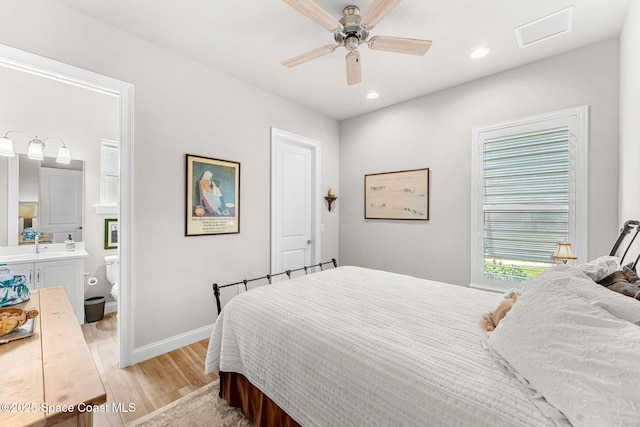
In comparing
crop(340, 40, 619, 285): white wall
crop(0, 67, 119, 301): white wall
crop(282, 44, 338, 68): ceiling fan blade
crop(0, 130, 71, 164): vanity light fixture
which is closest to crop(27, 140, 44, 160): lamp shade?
crop(0, 130, 71, 164): vanity light fixture

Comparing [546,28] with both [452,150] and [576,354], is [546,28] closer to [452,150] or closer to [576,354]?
[452,150]

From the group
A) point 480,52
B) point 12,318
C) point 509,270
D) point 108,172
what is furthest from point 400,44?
point 108,172

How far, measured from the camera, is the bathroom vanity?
274 cm

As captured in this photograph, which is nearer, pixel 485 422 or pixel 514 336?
pixel 485 422

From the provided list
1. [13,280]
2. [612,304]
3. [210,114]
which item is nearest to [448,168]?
[612,304]

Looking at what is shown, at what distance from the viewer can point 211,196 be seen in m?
2.77

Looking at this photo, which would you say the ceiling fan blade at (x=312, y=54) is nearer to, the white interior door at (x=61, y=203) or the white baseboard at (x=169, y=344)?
the white baseboard at (x=169, y=344)

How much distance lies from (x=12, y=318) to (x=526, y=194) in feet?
12.3

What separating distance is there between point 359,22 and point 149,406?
2.94m

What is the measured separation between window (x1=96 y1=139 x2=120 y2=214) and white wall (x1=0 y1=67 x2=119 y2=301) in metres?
0.05

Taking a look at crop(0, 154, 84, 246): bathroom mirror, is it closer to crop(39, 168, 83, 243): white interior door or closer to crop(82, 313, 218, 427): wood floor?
crop(39, 168, 83, 243): white interior door

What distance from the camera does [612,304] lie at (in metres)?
0.89

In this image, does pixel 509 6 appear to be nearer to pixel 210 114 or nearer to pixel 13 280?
pixel 210 114

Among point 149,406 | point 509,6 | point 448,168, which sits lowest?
point 149,406
